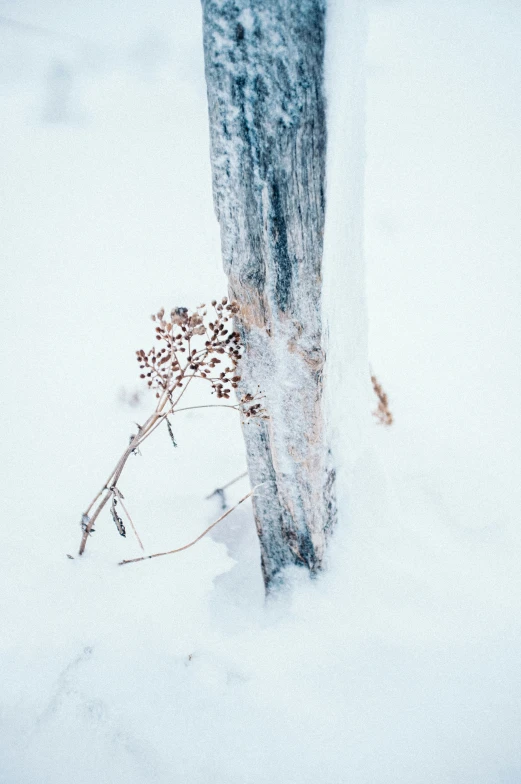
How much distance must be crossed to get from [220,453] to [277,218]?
116 centimetres

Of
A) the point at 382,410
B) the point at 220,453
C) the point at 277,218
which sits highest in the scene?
the point at 277,218

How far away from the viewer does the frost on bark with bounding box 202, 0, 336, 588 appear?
673 millimetres

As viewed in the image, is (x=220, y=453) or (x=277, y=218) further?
(x=220, y=453)

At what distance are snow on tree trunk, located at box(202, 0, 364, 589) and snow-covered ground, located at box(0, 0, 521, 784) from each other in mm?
370

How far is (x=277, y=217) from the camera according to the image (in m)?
0.80

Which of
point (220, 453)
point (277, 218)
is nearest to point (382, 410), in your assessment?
point (220, 453)

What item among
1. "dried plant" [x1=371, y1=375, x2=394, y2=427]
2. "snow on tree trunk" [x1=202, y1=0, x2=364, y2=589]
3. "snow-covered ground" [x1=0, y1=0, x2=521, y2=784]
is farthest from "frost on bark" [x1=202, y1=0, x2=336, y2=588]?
"dried plant" [x1=371, y1=375, x2=394, y2=427]

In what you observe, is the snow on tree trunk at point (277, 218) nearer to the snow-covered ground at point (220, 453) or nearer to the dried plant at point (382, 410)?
the snow-covered ground at point (220, 453)

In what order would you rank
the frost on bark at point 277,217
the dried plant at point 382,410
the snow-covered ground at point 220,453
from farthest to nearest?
the dried plant at point 382,410, the snow-covered ground at point 220,453, the frost on bark at point 277,217

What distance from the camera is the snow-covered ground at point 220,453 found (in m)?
0.97

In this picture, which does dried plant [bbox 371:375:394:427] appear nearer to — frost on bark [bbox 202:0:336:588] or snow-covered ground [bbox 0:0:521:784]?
snow-covered ground [bbox 0:0:521:784]

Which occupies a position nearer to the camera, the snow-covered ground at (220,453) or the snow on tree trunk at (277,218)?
the snow on tree trunk at (277,218)

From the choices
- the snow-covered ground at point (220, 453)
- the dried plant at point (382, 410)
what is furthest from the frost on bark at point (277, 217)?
the dried plant at point (382, 410)

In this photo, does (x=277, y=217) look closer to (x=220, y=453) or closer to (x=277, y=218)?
(x=277, y=218)
